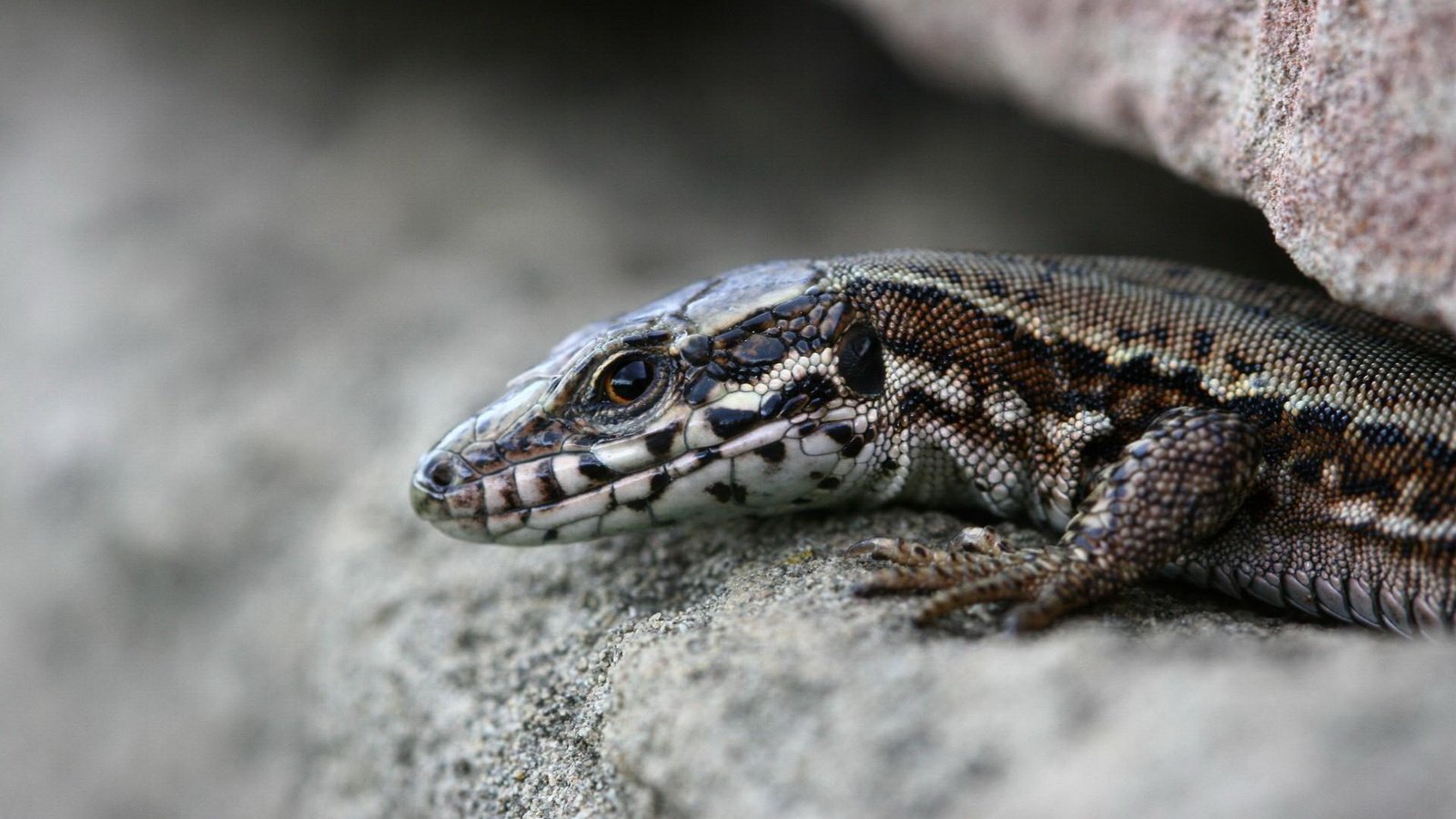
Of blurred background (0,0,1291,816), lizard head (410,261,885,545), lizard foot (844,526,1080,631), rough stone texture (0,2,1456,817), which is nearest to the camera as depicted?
rough stone texture (0,2,1456,817)

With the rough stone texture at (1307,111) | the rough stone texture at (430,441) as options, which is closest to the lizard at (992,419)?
the rough stone texture at (430,441)

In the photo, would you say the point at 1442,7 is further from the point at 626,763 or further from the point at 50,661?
the point at 50,661

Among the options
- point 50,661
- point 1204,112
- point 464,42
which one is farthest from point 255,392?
point 1204,112

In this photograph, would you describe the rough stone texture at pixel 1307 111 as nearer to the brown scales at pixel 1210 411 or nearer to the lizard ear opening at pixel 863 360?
the brown scales at pixel 1210 411

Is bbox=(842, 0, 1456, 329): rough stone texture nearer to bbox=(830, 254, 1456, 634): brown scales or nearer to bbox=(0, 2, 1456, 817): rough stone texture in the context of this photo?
bbox=(830, 254, 1456, 634): brown scales

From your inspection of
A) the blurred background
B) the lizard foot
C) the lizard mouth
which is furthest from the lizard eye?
the blurred background

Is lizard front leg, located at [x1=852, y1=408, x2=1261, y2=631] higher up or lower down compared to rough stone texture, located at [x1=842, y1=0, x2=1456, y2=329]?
lower down

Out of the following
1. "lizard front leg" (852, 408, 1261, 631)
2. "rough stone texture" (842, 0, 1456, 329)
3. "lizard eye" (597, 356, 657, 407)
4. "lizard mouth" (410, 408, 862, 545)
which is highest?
"rough stone texture" (842, 0, 1456, 329)

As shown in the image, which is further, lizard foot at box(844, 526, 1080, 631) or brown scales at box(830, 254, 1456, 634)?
brown scales at box(830, 254, 1456, 634)
